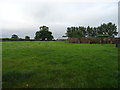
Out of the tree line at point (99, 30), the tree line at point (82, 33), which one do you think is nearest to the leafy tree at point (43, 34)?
the tree line at point (82, 33)

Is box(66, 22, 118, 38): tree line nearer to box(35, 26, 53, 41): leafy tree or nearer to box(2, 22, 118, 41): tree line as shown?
box(2, 22, 118, 41): tree line

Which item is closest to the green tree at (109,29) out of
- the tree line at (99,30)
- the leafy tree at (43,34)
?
the tree line at (99,30)

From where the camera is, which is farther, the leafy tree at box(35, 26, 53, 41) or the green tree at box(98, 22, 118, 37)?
the green tree at box(98, 22, 118, 37)

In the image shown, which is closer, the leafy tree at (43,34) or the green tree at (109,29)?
the leafy tree at (43,34)

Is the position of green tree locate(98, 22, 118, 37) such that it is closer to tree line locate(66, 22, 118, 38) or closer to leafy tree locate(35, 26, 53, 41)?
tree line locate(66, 22, 118, 38)

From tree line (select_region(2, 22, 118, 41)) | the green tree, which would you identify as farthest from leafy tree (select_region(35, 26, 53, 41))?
the green tree

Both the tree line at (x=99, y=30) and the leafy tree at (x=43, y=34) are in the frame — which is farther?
the tree line at (x=99, y=30)

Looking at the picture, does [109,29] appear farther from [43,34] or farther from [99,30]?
[43,34]

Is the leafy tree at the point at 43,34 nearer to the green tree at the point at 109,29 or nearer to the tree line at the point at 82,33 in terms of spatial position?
the tree line at the point at 82,33

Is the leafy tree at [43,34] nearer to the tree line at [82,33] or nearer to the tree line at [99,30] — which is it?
the tree line at [82,33]

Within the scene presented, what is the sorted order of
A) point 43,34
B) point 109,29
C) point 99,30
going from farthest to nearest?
point 99,30 → point 109,29 → point 43,34

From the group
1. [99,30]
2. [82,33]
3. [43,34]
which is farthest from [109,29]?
[43,34]

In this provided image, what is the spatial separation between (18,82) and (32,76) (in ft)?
1.33

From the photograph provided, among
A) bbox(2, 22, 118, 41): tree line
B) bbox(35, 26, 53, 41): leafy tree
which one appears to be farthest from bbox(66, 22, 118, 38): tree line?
bbox(35, 26, 53, 41): leafy tree
